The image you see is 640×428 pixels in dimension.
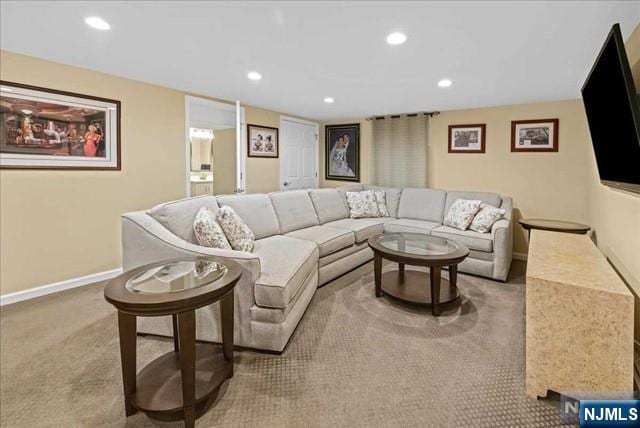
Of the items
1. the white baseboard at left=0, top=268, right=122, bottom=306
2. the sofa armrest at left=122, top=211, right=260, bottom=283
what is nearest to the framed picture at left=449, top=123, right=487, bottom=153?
the sofa armrest at left=122, top=211, right=260, bottom=283

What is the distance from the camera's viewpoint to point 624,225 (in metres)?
2.16

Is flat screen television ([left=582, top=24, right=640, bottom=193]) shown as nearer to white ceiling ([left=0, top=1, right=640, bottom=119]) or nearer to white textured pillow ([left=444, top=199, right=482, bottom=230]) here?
white ceiling ([left=0, top=1, right=640, bottom=119])

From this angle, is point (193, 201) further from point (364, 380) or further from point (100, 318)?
point (364, 380)

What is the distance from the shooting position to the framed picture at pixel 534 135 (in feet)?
13.8

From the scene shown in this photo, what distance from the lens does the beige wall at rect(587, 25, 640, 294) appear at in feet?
6.25

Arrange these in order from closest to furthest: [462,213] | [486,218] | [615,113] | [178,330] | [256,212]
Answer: [178,330] → [615,113] → [256,212] → [486,218] → [462,213]

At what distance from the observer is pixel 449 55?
2646 mm

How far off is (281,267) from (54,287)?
245 centimetres

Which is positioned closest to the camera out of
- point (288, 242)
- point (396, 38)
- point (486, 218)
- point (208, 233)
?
point (396, 38)


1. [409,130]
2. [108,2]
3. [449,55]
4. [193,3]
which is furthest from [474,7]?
[409,130]

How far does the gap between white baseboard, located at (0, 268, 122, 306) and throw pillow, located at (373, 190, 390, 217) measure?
357cm

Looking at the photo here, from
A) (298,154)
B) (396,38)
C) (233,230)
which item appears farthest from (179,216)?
(298,154)

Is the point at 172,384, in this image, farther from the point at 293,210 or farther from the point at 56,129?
the point at 56,129

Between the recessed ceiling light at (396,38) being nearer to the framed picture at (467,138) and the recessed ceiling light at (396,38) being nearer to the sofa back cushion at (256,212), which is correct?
the sofa back cushion at (256,212)
